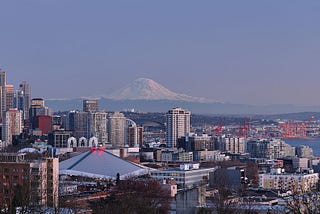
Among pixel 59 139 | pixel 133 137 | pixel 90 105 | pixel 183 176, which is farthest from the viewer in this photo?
pixel 90 105

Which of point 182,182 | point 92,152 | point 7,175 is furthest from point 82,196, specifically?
point 92,152

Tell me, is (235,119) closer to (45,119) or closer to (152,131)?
(152,131)

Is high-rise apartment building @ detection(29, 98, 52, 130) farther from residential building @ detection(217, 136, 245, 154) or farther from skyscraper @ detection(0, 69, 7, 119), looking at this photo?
residential building @ detection(217, 136, 245, 154)

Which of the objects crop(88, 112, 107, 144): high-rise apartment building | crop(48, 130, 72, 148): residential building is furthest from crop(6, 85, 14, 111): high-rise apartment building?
crop(48, 130, 72, 148): residential building

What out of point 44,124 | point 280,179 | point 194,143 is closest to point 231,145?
point 194,143

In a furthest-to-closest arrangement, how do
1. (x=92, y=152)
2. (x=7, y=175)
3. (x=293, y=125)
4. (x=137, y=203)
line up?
(x=293, y=125)
(x=92, y=152)
(x=7, y=175)
(x=137, y=203)

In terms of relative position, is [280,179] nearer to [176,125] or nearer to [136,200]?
[136,200]

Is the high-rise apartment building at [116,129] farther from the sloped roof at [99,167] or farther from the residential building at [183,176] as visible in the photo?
the residential building at [183,176]
